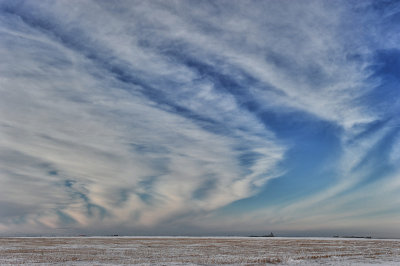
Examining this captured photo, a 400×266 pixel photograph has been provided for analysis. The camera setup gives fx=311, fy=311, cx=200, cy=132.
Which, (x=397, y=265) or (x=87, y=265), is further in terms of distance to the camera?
(x=397, y=265)

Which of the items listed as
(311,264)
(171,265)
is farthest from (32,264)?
(311,264)

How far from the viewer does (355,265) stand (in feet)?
103

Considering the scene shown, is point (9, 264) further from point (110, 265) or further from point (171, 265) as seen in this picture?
point (171, 265)

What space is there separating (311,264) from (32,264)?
90.2 feet

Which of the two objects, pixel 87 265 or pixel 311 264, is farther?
pixel 311 264

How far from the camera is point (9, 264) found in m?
29.5

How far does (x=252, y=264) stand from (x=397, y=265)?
48.7 ft

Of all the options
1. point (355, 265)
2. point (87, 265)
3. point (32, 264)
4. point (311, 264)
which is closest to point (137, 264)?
point (87, 265)

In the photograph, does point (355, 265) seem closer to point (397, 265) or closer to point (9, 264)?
point (397, 265)

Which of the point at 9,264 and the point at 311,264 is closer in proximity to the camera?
the point at 9,264

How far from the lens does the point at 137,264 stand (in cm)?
3058

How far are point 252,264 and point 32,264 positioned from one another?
21243 millimetres

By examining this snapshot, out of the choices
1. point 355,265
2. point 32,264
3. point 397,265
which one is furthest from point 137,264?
point 397,265

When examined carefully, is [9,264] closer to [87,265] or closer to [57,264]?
[57,264]
